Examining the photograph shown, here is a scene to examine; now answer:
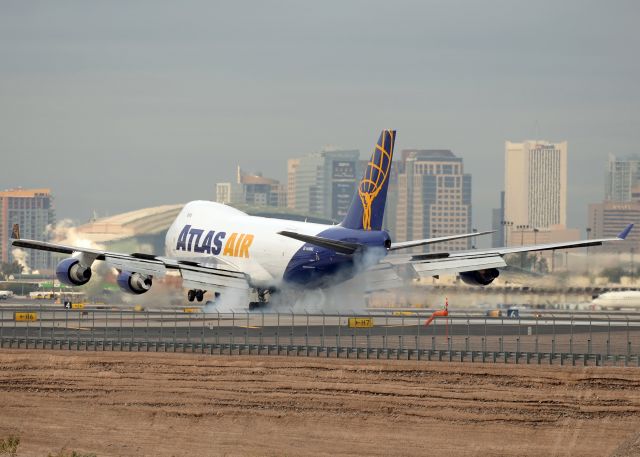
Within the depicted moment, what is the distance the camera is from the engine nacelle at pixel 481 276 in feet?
353

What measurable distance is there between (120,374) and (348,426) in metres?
17.7

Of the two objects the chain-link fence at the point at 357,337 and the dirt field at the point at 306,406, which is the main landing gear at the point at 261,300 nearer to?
the chain-link fence at the point at 357,337

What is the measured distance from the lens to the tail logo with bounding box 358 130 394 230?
106312mm

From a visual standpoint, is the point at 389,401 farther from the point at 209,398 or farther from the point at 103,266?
the point at 103,266

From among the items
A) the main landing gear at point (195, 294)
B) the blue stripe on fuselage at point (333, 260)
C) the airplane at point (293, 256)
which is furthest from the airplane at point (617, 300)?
the main landing gear at point (195, 294)

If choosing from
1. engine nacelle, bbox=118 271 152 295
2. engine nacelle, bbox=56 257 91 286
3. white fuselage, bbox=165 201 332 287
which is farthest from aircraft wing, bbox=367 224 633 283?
engine nacelle, bbox=56 257 91 286

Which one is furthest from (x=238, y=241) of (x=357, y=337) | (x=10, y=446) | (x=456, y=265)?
(x=10, y=446)

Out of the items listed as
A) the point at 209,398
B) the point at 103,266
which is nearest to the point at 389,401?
the point at 209,398

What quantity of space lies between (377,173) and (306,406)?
33.6m

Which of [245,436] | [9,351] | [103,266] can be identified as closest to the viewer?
[245,436]

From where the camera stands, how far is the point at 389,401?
2884 inches

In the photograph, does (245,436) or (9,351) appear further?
(9,351)

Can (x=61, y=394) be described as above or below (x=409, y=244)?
below

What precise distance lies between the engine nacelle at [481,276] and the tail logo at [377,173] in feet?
29.1
